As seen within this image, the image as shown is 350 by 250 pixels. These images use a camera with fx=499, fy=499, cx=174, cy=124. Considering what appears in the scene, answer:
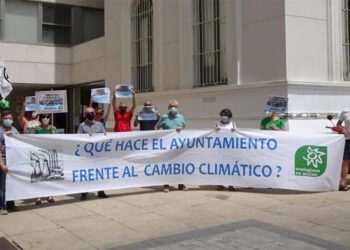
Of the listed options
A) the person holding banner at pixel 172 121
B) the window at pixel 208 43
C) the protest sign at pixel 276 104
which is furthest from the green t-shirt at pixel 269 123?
the window at pixel 208 43

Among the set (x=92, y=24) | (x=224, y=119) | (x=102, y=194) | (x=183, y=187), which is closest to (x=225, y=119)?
(x=224, y=119)

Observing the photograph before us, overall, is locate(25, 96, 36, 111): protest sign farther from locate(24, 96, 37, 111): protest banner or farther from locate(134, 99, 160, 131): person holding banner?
locate(134, 99, 160, 131): person holding banner

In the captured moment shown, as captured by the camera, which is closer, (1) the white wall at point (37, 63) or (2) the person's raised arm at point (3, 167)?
(2) the person's raised arm at point (3, 167)

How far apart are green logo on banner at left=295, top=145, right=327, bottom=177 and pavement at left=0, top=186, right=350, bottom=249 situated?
0.42 m

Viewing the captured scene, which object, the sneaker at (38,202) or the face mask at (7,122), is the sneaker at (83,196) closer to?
the sneaker at (38,202)

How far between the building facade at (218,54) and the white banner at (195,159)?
6.95 ft

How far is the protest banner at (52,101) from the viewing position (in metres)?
10.3

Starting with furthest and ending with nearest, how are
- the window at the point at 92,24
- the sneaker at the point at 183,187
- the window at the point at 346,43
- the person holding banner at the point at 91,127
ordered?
the window at the point at 92,24, the window at the point at 346,43, the sneaker at the point at 183,187, the person holding banner at the point at 91,127

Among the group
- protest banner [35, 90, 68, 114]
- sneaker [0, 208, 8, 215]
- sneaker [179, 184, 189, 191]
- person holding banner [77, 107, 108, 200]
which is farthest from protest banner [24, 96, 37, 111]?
sneaker [179, 184, 189, 191]

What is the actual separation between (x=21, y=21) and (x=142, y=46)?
22.3ft

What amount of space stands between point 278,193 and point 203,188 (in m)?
1.51

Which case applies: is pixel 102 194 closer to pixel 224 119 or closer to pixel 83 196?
pixel 83 196

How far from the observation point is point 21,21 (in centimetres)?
2053

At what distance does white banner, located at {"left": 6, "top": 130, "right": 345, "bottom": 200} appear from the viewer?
8.80m
